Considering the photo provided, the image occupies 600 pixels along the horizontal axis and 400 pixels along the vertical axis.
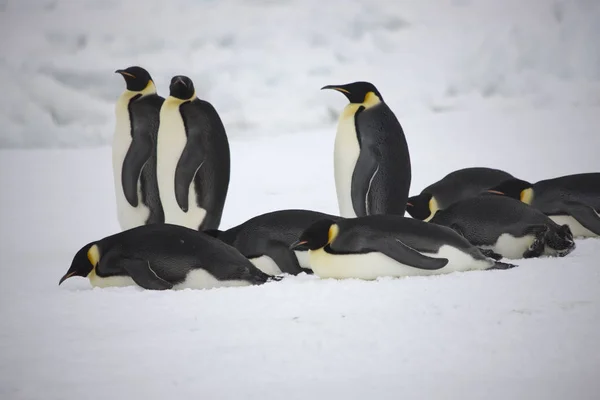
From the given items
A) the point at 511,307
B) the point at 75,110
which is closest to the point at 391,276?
the point at 511,307

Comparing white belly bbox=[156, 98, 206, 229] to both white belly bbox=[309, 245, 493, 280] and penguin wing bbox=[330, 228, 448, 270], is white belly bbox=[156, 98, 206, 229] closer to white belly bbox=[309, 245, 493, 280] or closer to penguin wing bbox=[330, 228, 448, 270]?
white belly bbox=[309, 245, 493, 280]

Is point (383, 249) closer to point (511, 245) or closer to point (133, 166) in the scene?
point (511, 245)

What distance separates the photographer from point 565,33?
Result: 12.7 metres

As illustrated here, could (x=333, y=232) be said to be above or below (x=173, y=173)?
below

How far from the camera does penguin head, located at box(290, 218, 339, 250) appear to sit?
118 inches

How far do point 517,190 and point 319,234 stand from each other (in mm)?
1300

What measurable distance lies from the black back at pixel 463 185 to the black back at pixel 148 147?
127cm

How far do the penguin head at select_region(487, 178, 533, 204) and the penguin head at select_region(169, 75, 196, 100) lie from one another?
4.48ft

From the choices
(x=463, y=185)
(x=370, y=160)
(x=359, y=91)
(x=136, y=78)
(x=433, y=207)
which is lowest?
(x=433, y=207)

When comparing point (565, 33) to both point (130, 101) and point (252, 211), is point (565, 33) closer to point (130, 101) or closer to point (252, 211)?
point (252, 211)

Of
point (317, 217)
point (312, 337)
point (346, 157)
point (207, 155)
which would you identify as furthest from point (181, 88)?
point (312, 337)

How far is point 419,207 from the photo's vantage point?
420cm

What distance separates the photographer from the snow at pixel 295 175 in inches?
83.5

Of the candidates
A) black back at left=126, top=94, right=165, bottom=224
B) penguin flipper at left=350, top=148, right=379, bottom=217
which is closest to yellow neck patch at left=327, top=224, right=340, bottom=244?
penguin flipper at left=350, top=148, right=379, bottom=217
